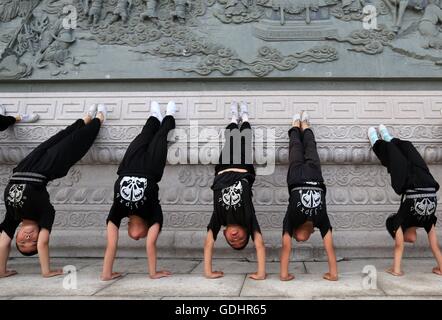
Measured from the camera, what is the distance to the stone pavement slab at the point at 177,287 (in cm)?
288

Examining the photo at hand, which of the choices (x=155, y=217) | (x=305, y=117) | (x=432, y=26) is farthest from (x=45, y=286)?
(x=432, y=26)

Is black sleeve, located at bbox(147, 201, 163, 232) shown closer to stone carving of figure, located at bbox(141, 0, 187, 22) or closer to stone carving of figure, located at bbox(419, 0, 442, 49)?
stone carving of figure, located at bbox(141, 0, 187, 22)

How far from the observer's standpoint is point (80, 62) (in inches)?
205

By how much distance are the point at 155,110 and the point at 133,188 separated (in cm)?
148

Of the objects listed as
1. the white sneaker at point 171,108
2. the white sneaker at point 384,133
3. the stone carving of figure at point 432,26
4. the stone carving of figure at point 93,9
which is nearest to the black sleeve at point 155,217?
the white sneaker at point 171,108

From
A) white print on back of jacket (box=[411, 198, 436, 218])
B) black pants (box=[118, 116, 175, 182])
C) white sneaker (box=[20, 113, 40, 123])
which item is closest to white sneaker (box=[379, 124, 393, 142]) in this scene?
white print on back of jacket (box=[411, 198, 436, 218])

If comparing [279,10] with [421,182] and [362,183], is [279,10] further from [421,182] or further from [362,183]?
[421,182]

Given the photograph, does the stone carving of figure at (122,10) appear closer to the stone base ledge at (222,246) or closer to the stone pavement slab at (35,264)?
the stone base ledge at (222,246)

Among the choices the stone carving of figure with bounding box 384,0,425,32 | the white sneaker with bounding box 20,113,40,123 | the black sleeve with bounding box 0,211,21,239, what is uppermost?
the stone carving of figure with bounding box 384,0,425,32

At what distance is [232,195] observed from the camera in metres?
3.60

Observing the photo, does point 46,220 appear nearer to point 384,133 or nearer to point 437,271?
point 437,271

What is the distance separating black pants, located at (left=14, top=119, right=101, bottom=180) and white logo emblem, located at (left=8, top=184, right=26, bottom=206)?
203mm

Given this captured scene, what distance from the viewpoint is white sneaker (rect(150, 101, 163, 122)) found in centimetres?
474

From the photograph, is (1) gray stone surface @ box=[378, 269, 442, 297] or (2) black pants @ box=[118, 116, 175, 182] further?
(2) black pants @ box=[118, 116, 175, 182]
